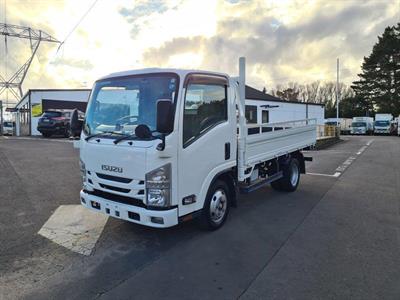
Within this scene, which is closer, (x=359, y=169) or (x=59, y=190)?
(x=59, y=190)

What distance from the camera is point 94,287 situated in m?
3.46

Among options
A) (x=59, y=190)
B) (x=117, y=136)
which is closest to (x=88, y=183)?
(x=117, y=136)

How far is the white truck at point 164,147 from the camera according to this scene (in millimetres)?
4086

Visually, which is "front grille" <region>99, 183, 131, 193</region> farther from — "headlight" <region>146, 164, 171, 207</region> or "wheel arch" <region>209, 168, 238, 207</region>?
"wheel arch" <region>209, 168, 238, 207</region>

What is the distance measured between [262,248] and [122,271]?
188 centimetres

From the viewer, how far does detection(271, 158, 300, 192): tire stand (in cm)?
766

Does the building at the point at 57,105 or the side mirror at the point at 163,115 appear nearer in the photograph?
the side mirror at the point at 163,115

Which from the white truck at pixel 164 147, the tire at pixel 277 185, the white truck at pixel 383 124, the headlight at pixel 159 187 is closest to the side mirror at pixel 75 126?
the white truck at pixel 164 147

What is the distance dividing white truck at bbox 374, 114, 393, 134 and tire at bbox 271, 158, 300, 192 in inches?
1636

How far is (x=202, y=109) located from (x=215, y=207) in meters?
1.50

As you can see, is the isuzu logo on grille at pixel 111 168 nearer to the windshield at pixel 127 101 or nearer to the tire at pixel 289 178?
the windshield at pixel 127 101

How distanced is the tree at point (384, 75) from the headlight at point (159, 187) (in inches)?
2352

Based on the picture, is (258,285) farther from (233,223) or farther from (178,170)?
(233,223)

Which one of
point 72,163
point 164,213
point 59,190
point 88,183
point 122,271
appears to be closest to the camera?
point 122,271
